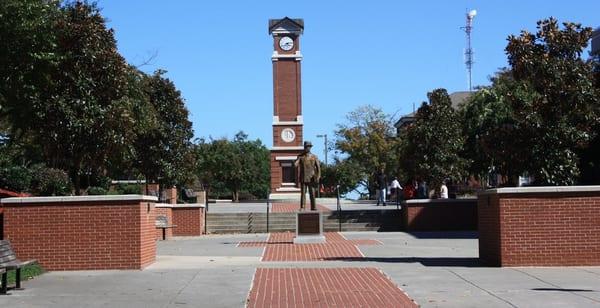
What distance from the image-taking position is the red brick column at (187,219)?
27516 millimetres

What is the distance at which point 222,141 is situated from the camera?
243 ft

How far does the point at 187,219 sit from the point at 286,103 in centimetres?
3320

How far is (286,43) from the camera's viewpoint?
6031cm

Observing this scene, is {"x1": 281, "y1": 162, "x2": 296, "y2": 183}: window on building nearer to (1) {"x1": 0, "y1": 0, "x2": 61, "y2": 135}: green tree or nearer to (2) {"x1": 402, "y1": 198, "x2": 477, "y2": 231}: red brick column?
(2) {"x1": 402, "y1": 198, "x2": 477, "y2": 231}: red brick column

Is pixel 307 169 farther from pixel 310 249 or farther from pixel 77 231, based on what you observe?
pixel 77 231

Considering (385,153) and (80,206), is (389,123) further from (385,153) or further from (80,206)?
(80,206)

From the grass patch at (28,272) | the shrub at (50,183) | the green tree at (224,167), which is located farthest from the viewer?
the green tree at (224,167)

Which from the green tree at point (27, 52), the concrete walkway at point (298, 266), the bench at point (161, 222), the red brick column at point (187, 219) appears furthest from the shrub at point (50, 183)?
the concrete walkway at point (298, 266)

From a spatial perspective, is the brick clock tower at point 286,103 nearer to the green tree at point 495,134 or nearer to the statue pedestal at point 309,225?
the green tree at point 495,134

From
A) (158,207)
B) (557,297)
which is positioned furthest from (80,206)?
(158,207)

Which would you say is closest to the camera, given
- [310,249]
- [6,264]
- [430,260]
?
[6,264]

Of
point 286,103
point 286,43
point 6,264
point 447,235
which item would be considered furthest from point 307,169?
point 286,43

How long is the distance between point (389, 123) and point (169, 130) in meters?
43.5

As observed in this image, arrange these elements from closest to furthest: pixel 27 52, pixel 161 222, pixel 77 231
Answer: pixel 77 231 → pixel 27 52 → pixel 161 222
